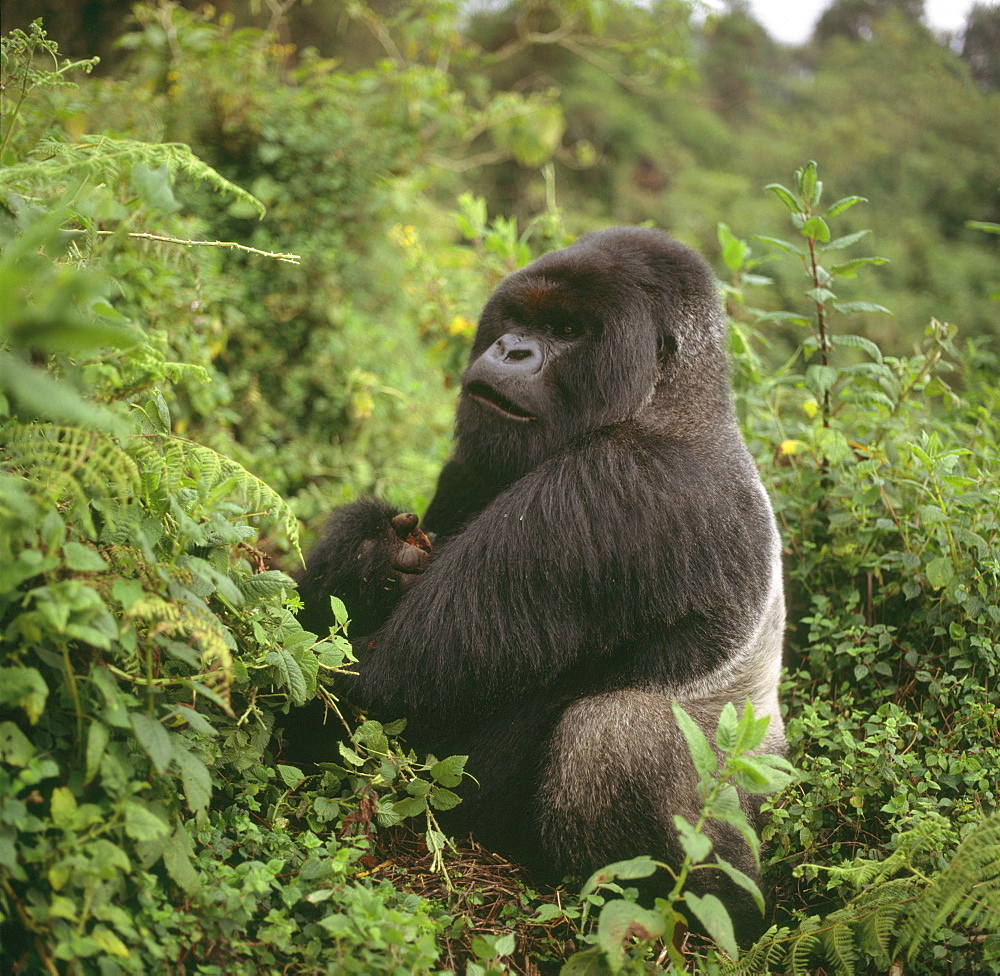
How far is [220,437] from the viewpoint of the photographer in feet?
12.1

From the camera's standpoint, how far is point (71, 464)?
163 cm

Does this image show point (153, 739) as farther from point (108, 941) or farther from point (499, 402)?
point (499, 402)

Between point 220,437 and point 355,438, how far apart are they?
1.56 meters

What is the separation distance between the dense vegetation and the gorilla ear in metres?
0.59

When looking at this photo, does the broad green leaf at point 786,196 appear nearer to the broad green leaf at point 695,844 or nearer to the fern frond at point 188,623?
the broad green leaf at point 695,844

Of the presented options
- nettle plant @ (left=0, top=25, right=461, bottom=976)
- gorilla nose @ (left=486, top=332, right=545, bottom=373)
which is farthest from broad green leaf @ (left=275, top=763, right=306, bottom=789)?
gorilla nose @ (left=486, top=332, right=545, bottom=373)

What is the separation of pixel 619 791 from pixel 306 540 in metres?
2.29

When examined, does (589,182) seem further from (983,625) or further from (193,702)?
(193,702)

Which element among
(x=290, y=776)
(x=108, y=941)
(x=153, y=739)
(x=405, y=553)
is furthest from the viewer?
(x=405, y=553)

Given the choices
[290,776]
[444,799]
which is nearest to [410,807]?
[444,799]

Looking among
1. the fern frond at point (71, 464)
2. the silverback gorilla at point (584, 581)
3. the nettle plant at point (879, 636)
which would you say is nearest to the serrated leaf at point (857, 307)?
the nettle plant at point (879, 636)

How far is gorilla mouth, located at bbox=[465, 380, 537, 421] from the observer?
2.60 meters

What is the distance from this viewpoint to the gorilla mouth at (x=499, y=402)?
8.52ft

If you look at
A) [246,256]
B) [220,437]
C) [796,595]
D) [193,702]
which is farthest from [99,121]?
[796,595]
